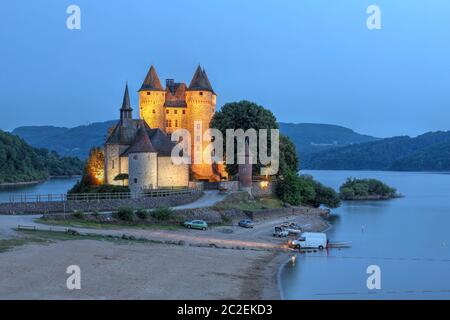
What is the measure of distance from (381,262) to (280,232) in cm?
1053

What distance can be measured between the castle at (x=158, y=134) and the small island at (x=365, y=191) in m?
40.7

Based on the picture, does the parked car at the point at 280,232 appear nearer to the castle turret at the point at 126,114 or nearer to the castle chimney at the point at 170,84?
the castle turret at the point at 126,114

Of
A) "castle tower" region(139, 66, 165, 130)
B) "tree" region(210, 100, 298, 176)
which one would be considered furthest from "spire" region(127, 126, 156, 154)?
"castle tower" region(139, 66, 165, 130)

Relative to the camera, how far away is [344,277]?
39281 millimetres

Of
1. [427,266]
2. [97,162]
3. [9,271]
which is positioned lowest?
[427,266]

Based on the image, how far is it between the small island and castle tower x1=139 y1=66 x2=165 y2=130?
45.2 meters

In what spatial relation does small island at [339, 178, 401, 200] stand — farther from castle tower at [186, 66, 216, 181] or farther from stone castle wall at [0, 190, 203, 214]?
stone castle wall at [0, 190, 203, 214]

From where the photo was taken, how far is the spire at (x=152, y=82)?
287 feet

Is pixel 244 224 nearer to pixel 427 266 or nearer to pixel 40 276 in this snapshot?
pixel 427 266

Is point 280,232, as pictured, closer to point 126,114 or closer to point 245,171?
point 245,171

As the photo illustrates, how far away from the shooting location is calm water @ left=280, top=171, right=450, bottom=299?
3559 centimetres
